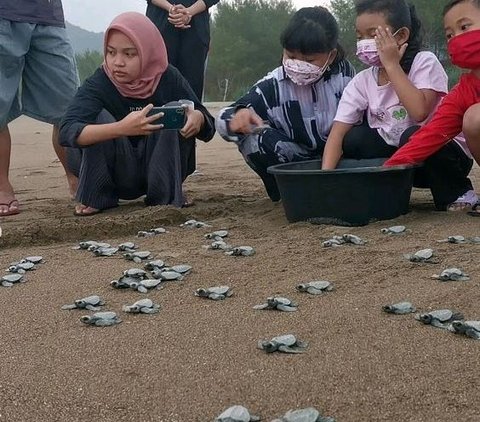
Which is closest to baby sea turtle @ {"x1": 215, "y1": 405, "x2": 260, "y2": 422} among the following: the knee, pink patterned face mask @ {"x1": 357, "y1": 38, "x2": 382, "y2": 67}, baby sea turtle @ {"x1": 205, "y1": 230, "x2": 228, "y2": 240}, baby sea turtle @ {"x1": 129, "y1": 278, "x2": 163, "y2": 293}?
baby sea turtle @ {"x1": 129, "y1": 278, "x2": 163, "y2": 293}

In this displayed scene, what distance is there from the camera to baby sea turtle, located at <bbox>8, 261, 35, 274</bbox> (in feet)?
9.61

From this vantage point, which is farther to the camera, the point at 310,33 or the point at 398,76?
the point at 310,33

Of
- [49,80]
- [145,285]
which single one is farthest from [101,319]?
[49,80]

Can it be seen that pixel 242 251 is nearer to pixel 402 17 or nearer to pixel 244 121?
pixel 244 121

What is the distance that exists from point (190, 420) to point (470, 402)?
58cm

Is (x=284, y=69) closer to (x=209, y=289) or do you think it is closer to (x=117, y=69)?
(x=117, y=69)

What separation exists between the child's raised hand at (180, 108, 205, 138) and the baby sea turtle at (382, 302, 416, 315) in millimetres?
2139

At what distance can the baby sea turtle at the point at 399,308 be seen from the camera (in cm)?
212

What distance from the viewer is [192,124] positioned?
405 centimetres

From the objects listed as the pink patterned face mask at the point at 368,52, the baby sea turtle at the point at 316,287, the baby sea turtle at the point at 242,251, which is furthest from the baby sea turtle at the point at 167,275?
the pink patterned face mask at the point at 368,52

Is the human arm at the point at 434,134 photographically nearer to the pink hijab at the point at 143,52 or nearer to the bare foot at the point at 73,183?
the pink hijab at the point at 143,52

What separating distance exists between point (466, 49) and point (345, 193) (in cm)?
82

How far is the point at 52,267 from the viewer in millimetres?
3012

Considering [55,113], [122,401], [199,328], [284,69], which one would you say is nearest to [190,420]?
[122,401]
